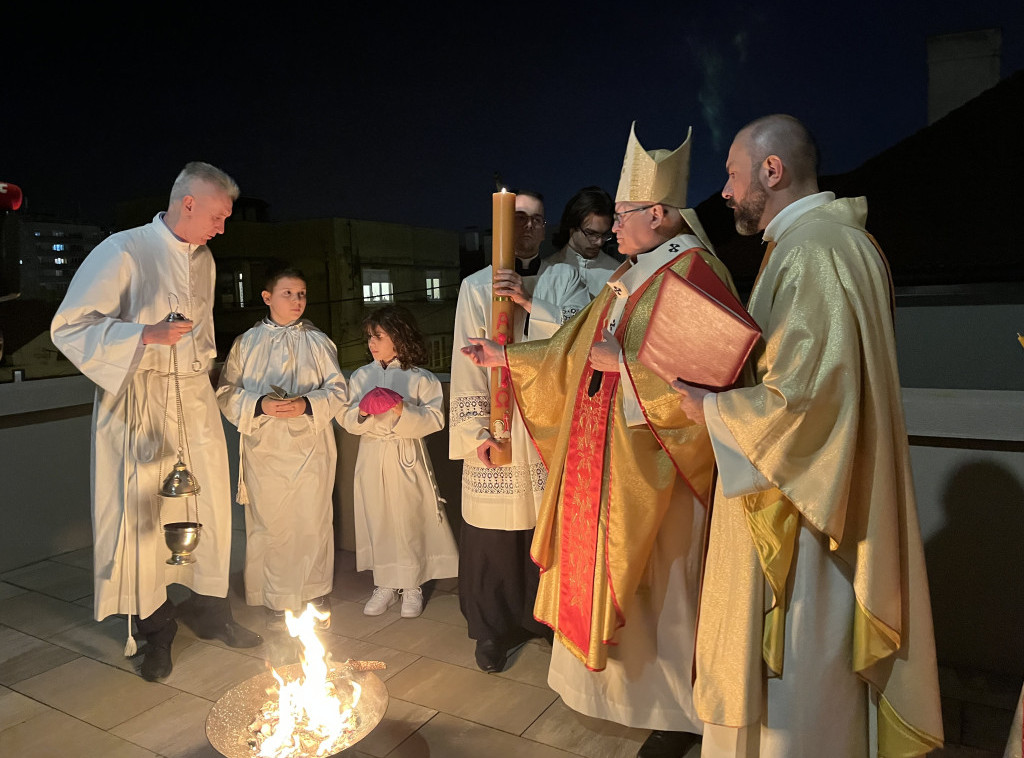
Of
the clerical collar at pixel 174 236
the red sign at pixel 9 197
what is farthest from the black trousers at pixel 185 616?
the red sign at pixel 9 197

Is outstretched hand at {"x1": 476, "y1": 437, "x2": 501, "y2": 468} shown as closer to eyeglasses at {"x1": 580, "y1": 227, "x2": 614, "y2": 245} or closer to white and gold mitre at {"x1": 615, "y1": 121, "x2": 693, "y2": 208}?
eyeglasses at {"x1": 580, "y1": 227, "x2": 614, "y2": 245}

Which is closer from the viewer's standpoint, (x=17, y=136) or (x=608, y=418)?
(x=608, y=418)

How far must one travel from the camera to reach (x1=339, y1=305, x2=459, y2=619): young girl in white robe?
387 centimetres

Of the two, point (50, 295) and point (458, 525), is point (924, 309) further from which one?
point (50, 295)

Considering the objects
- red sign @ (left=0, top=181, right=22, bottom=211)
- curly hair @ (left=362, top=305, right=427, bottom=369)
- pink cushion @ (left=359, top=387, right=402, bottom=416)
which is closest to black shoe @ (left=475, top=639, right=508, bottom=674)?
pink cushion @ (left=359, top=387, right=402, bottom=416)

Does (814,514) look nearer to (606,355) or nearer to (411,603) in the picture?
(606,355)

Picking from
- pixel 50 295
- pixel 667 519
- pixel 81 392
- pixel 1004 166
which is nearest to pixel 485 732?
pixel 667 519

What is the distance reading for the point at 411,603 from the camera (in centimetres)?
386

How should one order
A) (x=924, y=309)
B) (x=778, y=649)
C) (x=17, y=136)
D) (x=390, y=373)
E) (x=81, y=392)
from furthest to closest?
(x=17, y=136)
(x=924, y=309)
(x=81, y=392)
(x=390, y=373)
(x=778, y=649)

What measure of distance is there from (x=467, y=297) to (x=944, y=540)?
2.26 meters

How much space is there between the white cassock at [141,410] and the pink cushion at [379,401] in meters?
0.68

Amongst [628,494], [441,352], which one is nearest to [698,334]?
[628,494]

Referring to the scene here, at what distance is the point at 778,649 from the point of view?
1.95 meters

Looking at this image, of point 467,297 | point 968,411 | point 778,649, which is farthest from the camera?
point 467,297
